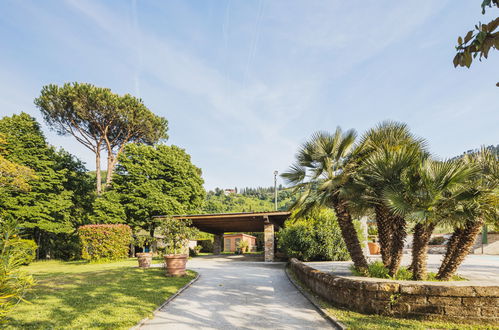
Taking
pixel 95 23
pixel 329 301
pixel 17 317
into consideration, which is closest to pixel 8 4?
pixel 95 23

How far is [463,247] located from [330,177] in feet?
10.4

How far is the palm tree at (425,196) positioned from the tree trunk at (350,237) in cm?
113

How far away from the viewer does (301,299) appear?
6652mm

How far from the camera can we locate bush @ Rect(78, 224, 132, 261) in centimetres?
1577

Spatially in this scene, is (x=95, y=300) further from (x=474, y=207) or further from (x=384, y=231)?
(x=474, y=207)

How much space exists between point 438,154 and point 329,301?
4191mm

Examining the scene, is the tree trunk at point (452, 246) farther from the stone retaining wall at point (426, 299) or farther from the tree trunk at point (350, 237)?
the tree trunk at point (350, 237)

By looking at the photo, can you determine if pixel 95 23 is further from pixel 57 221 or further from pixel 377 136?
pixel 57 221

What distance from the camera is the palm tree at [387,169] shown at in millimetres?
5695

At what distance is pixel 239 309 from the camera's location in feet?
19.0

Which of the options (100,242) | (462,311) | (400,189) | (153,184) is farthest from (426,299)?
(153,184)

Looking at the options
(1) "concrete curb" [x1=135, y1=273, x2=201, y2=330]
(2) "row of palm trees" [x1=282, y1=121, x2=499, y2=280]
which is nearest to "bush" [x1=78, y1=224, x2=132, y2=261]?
(1) "concrete curb" [x1=135, y1=273, x2=201, y2=330]

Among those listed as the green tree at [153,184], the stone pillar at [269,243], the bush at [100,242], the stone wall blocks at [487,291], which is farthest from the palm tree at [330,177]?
the green tree at [153,184]

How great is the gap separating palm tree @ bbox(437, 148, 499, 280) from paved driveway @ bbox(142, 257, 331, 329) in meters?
3.39
